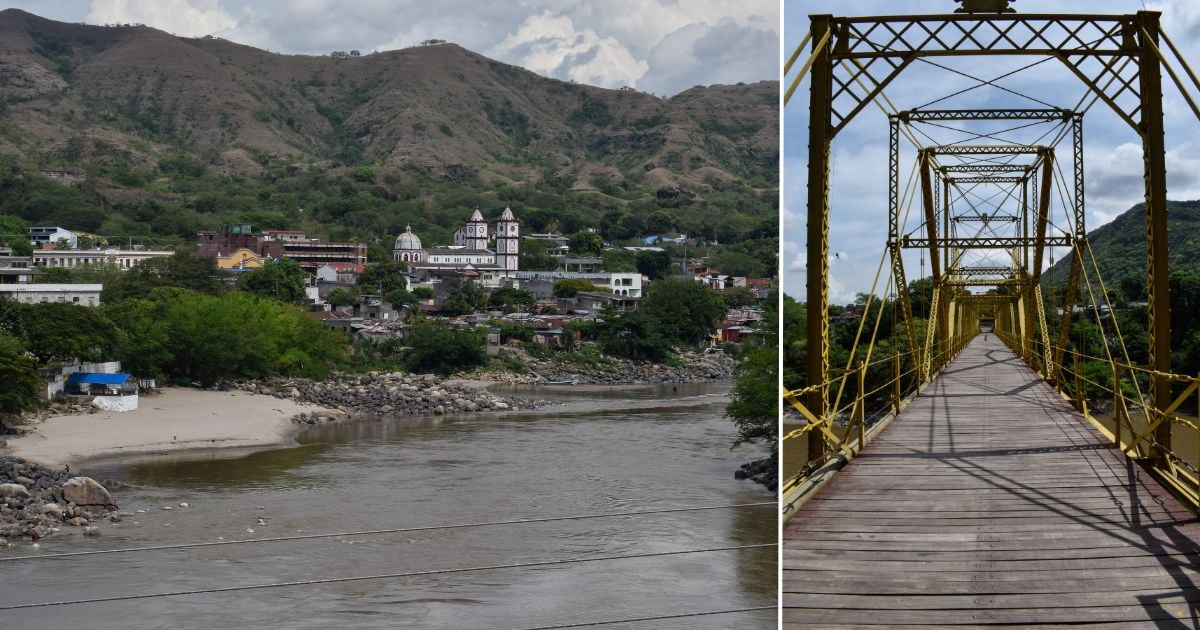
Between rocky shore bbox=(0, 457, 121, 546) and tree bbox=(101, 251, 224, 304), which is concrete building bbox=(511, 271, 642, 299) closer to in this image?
tree bbox=(101, 251, 224, 304)

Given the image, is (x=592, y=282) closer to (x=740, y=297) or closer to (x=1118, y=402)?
(x=740, y=297)

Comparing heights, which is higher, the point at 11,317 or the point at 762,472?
the point at 11,317

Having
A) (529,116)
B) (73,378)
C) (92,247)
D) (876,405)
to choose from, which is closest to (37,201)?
(92,247)

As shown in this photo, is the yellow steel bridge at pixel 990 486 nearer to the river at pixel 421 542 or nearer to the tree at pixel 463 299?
the river at pixel 421 542

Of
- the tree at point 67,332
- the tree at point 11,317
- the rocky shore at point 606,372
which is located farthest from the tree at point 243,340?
the rocky shore at point 606,372

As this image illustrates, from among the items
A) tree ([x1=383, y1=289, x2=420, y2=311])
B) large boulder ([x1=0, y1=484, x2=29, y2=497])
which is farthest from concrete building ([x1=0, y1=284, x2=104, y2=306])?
large boulder ([x1=0, y1=484, x2=29, y2=497])

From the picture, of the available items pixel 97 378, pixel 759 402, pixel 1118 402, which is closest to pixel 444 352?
pixel 97 378
